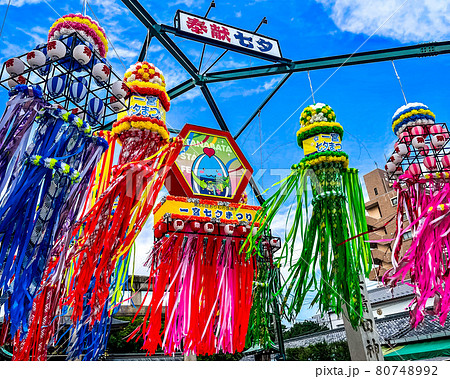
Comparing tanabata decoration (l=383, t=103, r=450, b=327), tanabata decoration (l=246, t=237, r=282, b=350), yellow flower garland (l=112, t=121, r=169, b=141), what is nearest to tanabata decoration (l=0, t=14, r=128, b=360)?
yellow flower garland (l=112, t=121, r=169, b=141)

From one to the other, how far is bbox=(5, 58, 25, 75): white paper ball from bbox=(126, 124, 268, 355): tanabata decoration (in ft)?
8.45

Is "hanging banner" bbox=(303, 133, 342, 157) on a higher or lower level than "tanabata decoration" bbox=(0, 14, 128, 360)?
higher

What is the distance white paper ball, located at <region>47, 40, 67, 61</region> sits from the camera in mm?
2697

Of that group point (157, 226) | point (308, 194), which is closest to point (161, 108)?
point (157, 226)

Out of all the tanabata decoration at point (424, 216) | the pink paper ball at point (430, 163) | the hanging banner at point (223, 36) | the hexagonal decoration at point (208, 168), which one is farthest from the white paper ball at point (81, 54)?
the pink paper ball at point (430, 163)

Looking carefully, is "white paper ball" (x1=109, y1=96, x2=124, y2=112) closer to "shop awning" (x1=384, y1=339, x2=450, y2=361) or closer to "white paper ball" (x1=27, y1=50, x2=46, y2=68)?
"white paper ball" (x1=27, y1=50, x2=46, y2=68)

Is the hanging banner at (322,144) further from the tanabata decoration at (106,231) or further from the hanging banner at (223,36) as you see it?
the tanabata decoration at (106,231)

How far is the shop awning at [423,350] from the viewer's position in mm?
8627

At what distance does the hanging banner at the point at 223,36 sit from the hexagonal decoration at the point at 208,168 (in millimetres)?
1234

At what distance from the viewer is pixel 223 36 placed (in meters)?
4.77

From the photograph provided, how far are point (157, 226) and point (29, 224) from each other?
2.70 metres

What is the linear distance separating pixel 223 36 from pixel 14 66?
2.88m

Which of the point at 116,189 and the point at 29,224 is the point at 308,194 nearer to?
the point at 116,189

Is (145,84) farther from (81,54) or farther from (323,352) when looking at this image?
(323,352)
